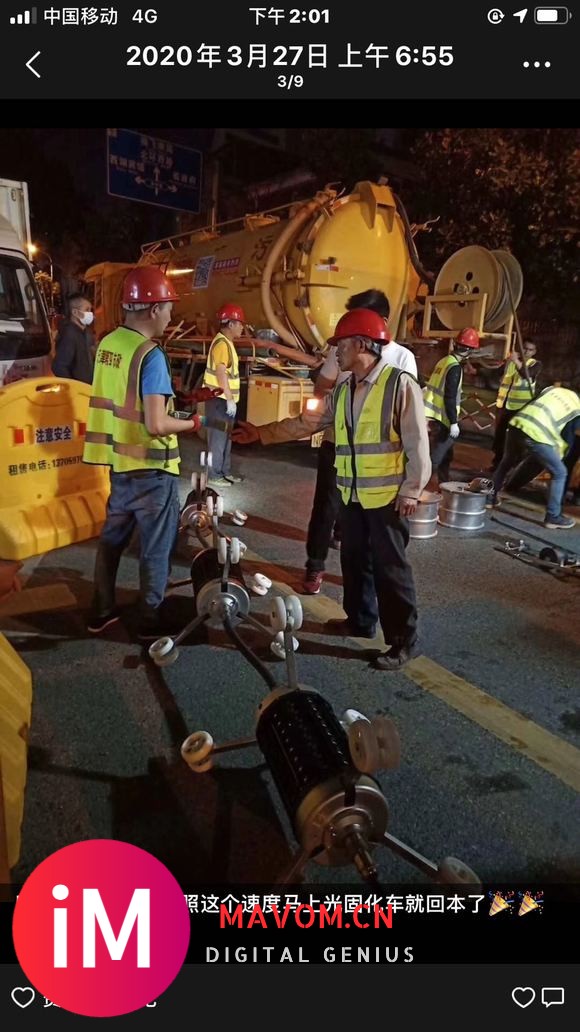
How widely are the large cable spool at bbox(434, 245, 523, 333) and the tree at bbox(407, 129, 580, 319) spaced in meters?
3.87

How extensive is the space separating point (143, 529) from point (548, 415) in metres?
4.02

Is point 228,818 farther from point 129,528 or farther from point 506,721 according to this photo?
point 129,528

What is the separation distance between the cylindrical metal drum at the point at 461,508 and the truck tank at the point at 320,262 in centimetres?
293

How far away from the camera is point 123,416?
10.5 ft

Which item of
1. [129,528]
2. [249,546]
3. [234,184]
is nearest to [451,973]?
[129,528]


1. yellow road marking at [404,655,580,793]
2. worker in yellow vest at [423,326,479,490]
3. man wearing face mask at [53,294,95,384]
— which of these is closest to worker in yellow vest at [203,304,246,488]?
man wearing face mask at [53,294,95,384]

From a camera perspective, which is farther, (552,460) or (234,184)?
(234,184)

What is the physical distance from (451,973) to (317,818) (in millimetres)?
464

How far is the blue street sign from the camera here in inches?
591

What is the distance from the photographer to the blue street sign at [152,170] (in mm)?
15000

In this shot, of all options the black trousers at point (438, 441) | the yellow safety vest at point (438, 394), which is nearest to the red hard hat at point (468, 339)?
the yellow safety vest at point (438, 394)

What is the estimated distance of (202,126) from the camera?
2.50 m

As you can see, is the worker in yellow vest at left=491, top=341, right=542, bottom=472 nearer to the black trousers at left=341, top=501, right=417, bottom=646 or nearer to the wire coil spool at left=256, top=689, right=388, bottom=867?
the black trousers at left=341, top=501, right=417, bottom=646

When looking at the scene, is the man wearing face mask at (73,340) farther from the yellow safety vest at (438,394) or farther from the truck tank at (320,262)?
the yellow safety vest at (438,394)
